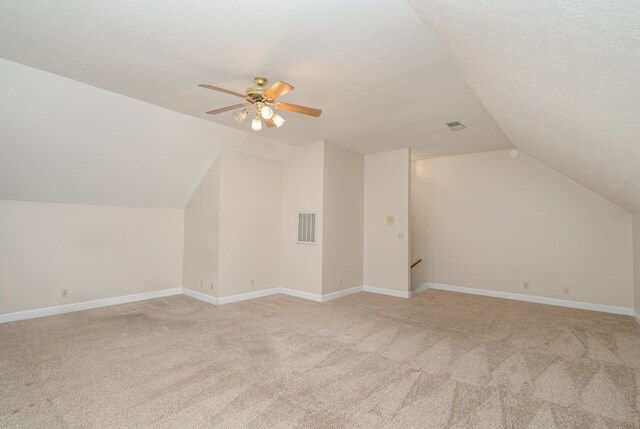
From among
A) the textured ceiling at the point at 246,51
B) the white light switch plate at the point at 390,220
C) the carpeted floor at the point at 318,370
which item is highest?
the textured ceiling at the point at 246,51

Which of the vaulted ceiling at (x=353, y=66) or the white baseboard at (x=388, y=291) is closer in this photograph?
the vaulted ceiling at (x=353, y=66)

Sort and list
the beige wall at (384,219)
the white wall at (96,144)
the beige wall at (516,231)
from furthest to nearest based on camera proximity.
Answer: the beige wall at (384,219), the beige wall at (516,231), the white wall at (96,144)

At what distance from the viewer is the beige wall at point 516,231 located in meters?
5.12

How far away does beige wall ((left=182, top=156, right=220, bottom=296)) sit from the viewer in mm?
5336

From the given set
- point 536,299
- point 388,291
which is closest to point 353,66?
point 388,291

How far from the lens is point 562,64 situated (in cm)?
172

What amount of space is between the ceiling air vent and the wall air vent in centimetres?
260

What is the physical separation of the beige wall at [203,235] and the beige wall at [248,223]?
0.44 feet

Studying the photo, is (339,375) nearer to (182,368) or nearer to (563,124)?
(182,368)

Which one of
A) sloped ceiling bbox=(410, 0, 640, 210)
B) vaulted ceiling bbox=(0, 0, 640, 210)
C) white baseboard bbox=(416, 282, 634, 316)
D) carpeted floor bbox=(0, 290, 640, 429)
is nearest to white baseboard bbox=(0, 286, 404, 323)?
carpeted floor bbox=(0, 290, 640, 429)

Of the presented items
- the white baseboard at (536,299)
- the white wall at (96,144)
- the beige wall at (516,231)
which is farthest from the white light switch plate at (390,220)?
the white wall at (96,144)

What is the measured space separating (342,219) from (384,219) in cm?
89

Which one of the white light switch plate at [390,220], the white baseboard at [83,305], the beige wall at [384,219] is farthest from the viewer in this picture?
the white light switch plate at [390,220]

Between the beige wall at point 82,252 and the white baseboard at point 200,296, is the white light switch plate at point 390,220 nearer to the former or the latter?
the white baseboard at point 200,296
